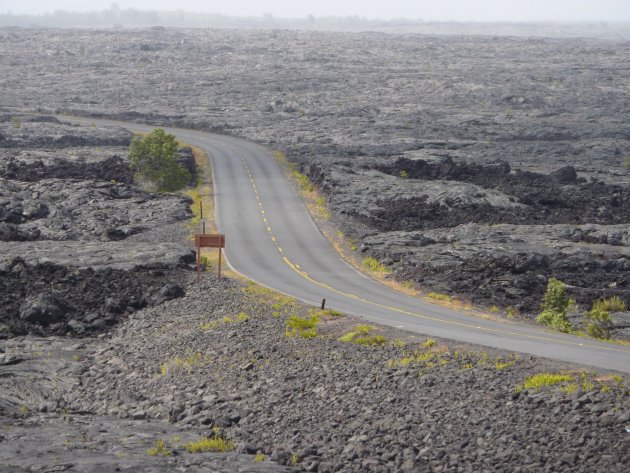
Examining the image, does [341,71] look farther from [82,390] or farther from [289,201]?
[82,390]

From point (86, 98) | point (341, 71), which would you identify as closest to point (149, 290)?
point (86, 98)

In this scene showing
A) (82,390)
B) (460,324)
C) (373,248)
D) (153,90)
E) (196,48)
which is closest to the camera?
(82,390)

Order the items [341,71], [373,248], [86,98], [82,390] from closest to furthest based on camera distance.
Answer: [82,390], [373,248], [86,98], [341,71]

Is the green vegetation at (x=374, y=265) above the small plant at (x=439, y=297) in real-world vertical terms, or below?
below

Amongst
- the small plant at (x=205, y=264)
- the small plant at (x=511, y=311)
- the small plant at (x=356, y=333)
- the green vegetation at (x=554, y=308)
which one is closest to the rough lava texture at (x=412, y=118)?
the small plant at (x=511, y=311)

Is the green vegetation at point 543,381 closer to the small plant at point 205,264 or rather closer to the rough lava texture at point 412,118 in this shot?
the rough lava texture at point 412,118

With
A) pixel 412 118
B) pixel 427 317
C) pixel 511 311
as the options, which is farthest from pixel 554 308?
pixel 412 118
